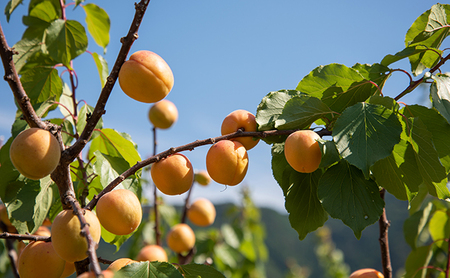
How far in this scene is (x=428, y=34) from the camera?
1.12m

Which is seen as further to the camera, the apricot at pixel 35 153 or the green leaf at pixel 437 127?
the green leaf at pixel 437 127

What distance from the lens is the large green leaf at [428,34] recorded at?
3.69 feet

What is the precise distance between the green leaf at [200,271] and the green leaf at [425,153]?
701 millimetres

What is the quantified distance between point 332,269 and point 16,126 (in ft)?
22.1

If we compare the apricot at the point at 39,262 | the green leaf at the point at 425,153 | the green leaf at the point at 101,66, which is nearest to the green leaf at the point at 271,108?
the green leaf at the point at 425,153

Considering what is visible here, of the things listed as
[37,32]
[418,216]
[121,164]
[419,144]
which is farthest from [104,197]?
[418,216]

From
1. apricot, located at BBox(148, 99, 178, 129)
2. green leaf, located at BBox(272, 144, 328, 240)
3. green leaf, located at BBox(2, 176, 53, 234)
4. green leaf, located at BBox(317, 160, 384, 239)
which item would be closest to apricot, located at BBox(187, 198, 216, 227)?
apricot, located at BBox(148, 99, 178, 129)

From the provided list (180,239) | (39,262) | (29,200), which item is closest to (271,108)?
(39,262)

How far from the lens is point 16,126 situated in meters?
1.34

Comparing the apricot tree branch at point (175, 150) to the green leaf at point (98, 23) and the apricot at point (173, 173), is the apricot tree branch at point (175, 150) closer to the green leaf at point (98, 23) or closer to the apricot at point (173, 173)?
the apricot at point (173, 173)

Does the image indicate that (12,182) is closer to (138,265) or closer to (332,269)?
(138,265)

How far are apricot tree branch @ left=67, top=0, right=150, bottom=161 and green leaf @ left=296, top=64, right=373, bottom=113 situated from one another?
0.60m

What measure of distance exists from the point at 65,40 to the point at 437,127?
1662mm

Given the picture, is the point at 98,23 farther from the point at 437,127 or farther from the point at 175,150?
the point at 437,127
